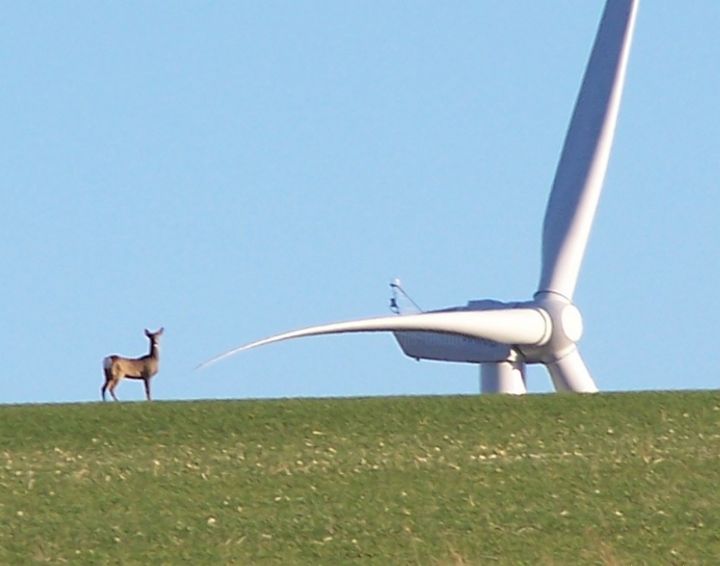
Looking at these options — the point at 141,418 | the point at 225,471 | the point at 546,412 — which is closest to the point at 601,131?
the point at 546,412

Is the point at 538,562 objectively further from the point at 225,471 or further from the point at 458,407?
the point at 458,407

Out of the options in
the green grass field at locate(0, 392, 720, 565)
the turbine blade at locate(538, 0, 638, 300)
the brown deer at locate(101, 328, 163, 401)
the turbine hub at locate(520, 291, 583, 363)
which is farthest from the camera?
the turbine hub at locate(520, 291, 583, 363)

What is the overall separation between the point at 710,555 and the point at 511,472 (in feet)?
14.2

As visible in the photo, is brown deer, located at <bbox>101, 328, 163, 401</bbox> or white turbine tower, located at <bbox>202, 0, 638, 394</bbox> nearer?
brown deer, located at <bbox>101, 328, 163, 401</bbox>

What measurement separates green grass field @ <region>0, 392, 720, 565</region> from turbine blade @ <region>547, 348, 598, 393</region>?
13.7 metres

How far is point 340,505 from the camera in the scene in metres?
21.1

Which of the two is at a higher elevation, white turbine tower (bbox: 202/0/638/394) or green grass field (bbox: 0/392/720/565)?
white turbine tower (bbox: 202/0/638/394)

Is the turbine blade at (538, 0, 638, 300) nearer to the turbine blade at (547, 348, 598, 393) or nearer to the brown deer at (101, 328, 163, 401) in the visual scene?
the turbine blade at (547, 348, 598, 393)

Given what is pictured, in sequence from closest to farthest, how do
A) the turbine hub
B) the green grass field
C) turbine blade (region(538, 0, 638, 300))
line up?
the green grass field < turbine blade (region(538, 0, 638, 300)) < the turbine hub

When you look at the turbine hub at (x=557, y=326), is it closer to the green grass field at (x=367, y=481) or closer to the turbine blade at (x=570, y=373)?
the turbine blade at (x=570, y=373)

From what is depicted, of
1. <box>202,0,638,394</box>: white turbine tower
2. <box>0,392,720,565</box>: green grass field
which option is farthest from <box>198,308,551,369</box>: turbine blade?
<box>0,392,720,565</box>: green grass field

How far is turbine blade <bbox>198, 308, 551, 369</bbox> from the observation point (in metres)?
39.5

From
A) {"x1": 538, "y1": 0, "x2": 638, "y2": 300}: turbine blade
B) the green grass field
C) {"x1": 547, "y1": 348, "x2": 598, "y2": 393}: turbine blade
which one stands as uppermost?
{"x1": 538, "y1": 0, "x2": 638, "y2": 300}: turbine blade

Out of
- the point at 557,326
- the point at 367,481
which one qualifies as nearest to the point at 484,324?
the point at 557,326
